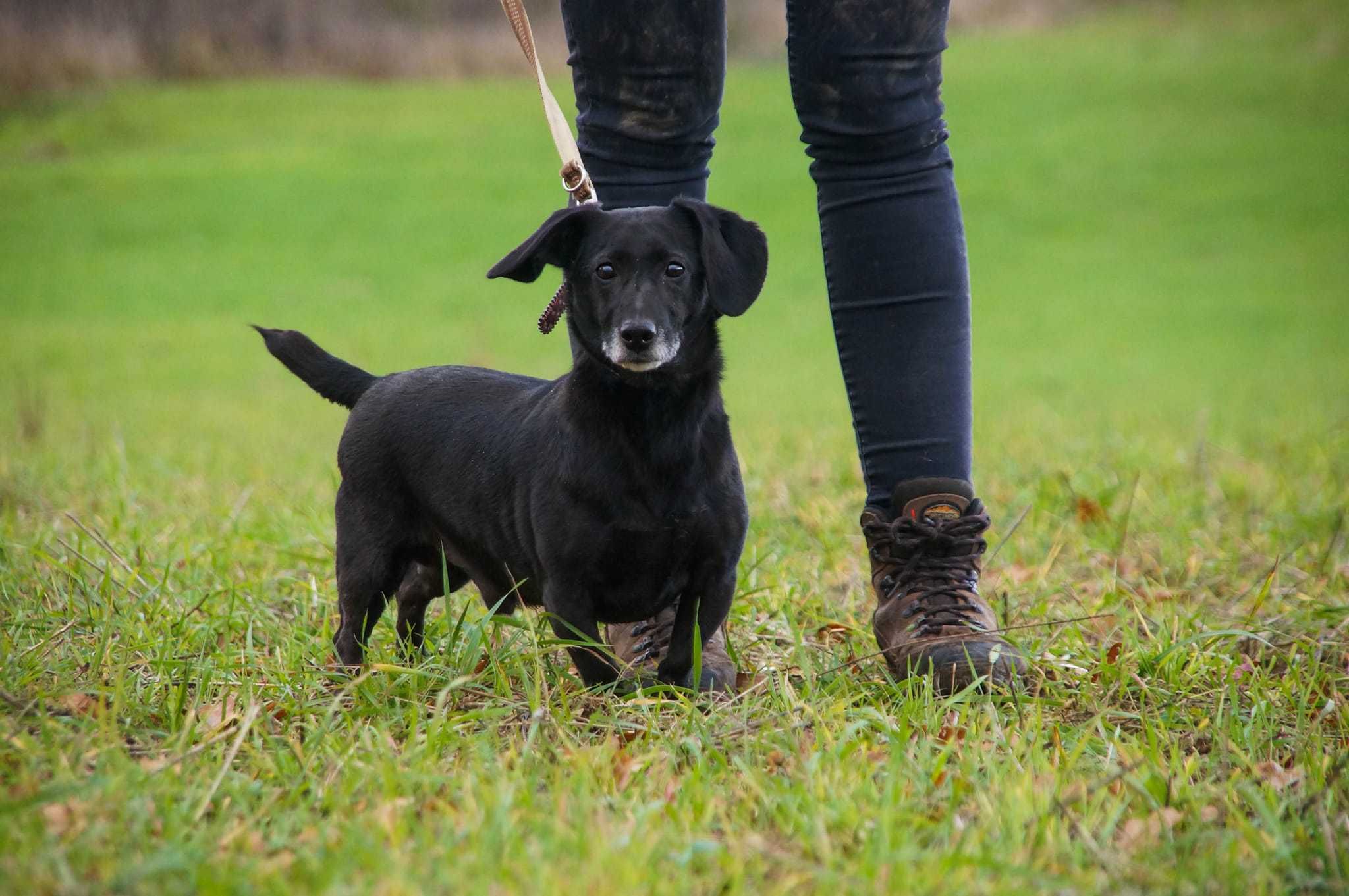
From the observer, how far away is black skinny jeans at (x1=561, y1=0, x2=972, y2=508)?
2348 millimetres

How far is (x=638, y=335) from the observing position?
7.07 ft

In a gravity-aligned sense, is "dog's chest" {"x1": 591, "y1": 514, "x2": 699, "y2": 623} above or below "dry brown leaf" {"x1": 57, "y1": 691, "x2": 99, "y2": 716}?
above

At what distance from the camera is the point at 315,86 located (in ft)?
71.3

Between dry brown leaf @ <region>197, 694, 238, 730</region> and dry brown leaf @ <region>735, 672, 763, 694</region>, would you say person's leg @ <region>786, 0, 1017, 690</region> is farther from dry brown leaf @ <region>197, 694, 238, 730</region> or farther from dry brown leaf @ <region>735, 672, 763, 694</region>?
dry brown leaf @ <region>197, 694, 238, 730</region>

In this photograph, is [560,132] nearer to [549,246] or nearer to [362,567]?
[549,246]

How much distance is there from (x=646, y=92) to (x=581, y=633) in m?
0.99

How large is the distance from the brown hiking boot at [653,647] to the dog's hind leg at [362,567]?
0.44 m

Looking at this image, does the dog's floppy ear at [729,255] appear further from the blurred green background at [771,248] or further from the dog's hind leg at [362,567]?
the blurred green background at [771,248]

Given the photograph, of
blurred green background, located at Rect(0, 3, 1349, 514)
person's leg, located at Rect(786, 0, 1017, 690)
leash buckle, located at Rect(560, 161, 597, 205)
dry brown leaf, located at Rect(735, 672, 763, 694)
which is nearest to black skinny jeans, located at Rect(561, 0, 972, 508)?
person's leg, located at Rect(786, 0, 1017, 690)

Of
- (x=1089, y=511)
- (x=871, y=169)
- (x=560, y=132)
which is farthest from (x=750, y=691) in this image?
(x=1089, y=511)

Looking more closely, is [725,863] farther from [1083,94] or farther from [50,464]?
[1083,94]

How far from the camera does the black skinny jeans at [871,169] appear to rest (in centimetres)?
235

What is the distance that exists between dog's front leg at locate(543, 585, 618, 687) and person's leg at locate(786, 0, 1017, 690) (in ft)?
1.67

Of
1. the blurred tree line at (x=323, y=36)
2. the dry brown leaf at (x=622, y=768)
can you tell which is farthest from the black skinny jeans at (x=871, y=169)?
the blurred tree line at (x=323, y=36)
